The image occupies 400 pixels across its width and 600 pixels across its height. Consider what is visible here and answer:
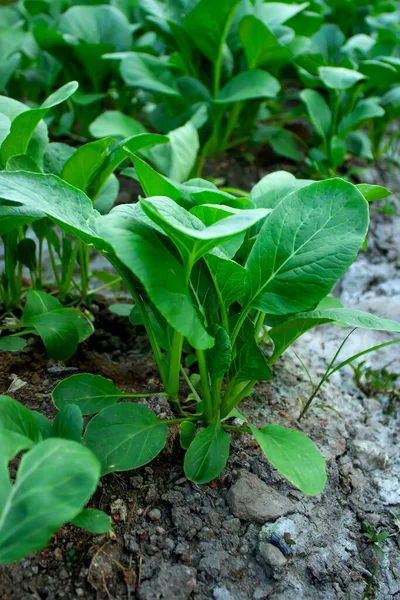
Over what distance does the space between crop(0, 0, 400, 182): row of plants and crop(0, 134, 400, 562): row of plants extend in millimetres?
718

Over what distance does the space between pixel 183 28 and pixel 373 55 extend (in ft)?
2.56

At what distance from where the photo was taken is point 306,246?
3.41ft

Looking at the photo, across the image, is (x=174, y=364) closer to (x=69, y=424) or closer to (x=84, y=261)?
(x=69, y=424)

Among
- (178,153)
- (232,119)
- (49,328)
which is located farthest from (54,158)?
(232,119)

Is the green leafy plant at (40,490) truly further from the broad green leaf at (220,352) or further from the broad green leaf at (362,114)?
the broad green leaf at (362,114)

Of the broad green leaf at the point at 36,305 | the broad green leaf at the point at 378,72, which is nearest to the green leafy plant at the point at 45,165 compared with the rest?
the broad green leaf at the point at 36,305

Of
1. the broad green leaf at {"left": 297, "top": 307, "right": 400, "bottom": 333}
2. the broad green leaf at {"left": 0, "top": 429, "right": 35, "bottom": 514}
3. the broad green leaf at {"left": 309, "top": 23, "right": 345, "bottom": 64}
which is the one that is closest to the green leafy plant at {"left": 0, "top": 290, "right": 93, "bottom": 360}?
the broad green leaf at {"left": 0, "top": 429, "right": 35, "bottom": 514}

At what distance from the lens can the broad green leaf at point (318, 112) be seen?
2.10 meters

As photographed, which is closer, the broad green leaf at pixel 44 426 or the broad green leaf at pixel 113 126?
the broad green leaf at pixel 44 426

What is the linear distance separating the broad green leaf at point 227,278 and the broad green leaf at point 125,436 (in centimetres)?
27

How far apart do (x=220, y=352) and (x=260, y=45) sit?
1.41 meters

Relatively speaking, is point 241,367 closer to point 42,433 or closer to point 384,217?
point 42,433

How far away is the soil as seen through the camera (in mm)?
947

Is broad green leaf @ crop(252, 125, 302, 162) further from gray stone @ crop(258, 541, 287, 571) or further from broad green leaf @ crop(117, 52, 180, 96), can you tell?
gray stone @ crop(258, 541, 287, 571)
